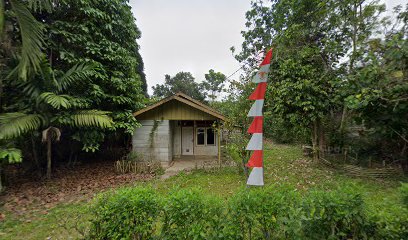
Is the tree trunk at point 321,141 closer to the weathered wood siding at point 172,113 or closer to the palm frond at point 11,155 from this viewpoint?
the weathered wood siding at point 172,113

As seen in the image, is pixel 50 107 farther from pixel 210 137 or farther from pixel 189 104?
pixel 210 137

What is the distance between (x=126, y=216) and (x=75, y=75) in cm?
629

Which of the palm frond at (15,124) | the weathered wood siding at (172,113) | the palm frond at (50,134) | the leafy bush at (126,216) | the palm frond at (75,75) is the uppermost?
the palm frond at (75,75)

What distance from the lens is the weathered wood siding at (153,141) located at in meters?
10.5

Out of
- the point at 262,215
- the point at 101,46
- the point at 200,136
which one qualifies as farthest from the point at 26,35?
the point at 200,136

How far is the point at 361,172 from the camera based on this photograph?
7.59 metres

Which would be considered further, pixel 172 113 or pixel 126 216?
pixel 172 113

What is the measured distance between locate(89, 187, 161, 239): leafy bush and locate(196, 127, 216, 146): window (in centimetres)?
1022

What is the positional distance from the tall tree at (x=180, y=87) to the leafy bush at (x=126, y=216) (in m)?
33.6

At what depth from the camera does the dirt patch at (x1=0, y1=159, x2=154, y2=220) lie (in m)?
5.54

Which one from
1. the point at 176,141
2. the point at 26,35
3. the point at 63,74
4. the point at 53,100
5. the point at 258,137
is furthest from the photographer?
the point at 176,141

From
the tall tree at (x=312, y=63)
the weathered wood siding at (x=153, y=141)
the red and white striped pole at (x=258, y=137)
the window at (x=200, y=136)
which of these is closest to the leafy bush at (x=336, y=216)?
the red and white striped pole at (x=258, y=137)

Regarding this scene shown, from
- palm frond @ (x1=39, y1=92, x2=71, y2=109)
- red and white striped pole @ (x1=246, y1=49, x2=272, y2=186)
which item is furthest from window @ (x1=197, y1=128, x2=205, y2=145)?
red and white striped pole @ (x1=246, y1=49, x2=272, y2=186)

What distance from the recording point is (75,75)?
6898mm
